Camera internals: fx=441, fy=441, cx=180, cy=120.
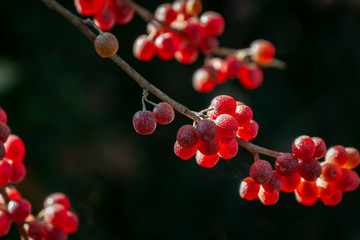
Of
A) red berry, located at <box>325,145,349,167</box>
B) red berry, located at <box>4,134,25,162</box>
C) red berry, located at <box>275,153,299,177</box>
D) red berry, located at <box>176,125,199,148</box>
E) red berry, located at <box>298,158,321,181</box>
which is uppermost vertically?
red berry, located at <box>325,145,349,167</box>

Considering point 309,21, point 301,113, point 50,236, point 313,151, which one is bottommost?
point 50,236

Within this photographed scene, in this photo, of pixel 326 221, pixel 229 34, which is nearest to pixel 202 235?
pixel 326 221

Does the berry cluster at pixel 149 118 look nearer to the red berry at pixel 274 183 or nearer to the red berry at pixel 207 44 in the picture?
the red berry at pixel 274 183

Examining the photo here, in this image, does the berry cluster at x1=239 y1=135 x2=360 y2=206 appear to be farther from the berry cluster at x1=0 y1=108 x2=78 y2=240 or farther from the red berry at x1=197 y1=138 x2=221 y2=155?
the berry cluster at x1=0 y1=108 x2=78 y2=240

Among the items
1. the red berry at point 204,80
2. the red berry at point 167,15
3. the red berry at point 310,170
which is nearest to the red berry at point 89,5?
the red berry at point 167,15

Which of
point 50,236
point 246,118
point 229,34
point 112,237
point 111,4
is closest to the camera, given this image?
point 246,118

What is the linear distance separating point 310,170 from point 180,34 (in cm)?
45

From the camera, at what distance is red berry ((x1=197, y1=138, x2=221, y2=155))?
0.55 meters

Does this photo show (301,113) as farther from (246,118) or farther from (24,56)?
(246,118)

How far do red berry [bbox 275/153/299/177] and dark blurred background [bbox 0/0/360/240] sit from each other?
0.80 m

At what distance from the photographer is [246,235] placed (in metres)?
1.59

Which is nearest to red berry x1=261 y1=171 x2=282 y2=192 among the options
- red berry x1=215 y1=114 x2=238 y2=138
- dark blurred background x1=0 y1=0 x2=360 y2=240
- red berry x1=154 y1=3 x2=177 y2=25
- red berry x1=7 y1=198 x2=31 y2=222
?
red berry x1=215 y1=114 x2=238 y2=138

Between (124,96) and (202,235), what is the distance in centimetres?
57

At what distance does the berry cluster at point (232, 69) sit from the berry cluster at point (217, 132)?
41 centimetres
